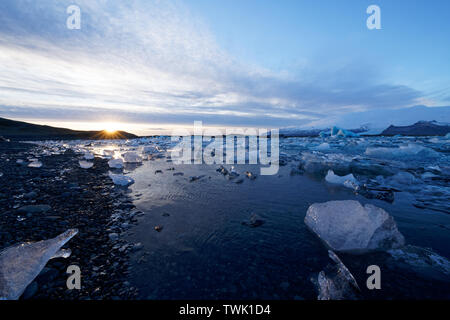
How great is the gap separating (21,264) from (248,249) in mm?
2932

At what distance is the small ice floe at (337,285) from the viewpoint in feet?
7.09

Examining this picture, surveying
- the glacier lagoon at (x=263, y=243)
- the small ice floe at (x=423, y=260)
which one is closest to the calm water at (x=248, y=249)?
the glacier lagoon at (x=263, y=243)

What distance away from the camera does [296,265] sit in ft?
8.81

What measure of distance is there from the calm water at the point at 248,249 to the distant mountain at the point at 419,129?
298ft

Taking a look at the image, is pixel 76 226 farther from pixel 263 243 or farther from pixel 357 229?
pixel 357 229

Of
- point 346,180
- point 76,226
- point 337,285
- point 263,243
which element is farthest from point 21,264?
point 346,180

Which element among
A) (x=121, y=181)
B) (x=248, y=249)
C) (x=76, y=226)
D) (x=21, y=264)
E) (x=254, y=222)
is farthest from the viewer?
(x=121, y=181)

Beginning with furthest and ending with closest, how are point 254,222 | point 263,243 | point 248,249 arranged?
point 254,222, point 263,243, point 248,249

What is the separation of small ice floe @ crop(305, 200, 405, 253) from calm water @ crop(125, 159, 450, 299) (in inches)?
7.1

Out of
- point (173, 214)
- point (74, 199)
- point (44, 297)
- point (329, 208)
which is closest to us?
point (44, 297)

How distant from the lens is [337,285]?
224cm
